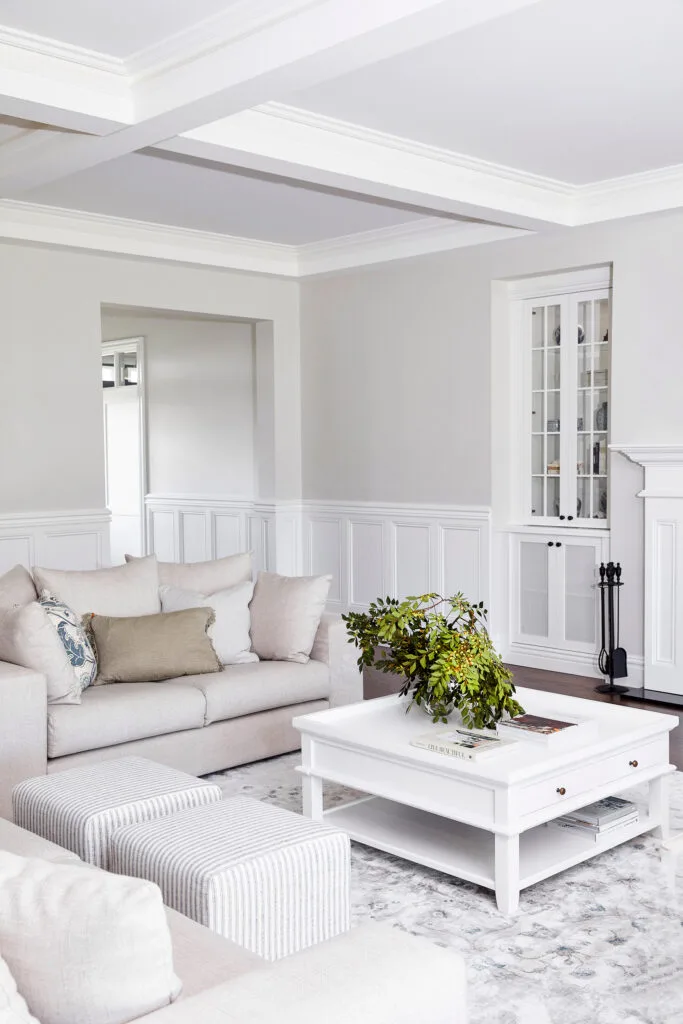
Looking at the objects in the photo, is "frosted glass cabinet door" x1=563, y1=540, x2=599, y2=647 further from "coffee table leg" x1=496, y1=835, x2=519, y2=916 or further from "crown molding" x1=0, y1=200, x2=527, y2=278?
"coffee table leg" x1=496, y1=835, x2=519, y2=916

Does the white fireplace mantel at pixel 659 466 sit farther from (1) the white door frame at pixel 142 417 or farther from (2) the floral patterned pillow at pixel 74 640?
(1) the white door frame at pixel 142 417

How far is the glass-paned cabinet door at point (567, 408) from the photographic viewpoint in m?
6.32

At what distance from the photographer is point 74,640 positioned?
4.14 meters

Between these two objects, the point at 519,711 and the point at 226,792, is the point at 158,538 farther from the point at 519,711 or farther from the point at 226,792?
the point at 519,711

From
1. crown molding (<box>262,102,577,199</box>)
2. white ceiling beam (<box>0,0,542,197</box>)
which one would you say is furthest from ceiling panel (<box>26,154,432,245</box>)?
white ceiling beam (<box>0,0,542,197</box>)

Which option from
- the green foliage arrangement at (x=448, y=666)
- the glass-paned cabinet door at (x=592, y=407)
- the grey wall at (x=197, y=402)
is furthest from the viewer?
the grey wall at (x=197, y=402)

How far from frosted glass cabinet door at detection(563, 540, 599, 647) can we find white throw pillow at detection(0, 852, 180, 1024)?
16.9ft

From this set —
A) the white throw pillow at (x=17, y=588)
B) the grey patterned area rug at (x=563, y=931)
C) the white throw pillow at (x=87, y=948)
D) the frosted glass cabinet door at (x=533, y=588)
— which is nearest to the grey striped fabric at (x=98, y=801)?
the grey patterned area rug at (x=563, y=931)

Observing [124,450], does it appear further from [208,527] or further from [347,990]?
[347,990]

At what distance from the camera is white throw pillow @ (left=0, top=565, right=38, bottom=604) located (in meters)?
4.30

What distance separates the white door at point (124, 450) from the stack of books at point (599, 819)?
6.50 meters

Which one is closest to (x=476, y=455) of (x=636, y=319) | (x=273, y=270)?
(x=636, y=319)

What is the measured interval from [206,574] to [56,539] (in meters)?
2.07

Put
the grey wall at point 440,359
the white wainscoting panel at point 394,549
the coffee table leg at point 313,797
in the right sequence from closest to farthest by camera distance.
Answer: the coffee table leg at point 313,797 → the grey wall at point 440,359 → the white wainscoting panel at point 394,549
